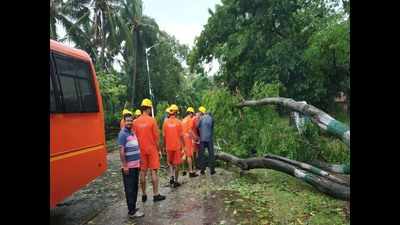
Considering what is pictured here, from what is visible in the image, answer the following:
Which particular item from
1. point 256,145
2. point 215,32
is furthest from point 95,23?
point 256,145

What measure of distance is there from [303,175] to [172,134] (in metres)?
3.08

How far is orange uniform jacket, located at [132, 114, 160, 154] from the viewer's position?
792 centimetres

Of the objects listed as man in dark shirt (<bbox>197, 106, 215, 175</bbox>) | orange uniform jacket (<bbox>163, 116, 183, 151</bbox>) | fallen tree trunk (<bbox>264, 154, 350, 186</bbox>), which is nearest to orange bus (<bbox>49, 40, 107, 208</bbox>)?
orange uniform jacket (<bbox>163, 116, 183, 151</bbox>)

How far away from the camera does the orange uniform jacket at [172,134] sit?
9.69 meters

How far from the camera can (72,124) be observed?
733 cm

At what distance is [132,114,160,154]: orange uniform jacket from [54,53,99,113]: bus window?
1066 mm

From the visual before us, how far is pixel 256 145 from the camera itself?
1165cm

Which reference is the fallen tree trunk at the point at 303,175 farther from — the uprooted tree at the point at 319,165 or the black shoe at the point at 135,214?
the black shoe at the point at 135,214

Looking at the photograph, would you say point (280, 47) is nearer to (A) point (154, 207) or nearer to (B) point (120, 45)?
(A) point (154, 207)

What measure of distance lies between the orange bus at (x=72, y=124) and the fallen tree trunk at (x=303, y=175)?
3.53 meters

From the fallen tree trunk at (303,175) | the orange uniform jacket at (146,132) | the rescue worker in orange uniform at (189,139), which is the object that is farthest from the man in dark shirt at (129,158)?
the rescue worker in orange uniform at (189,139)

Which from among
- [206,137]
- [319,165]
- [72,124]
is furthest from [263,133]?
[72,124]

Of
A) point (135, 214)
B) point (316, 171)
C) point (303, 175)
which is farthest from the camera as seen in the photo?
point (303, 175)
